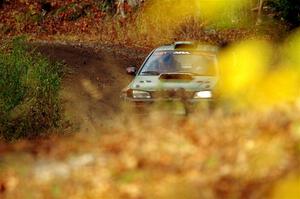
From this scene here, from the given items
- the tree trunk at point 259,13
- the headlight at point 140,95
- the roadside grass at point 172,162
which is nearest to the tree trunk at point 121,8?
the tree trunk at point 259,13

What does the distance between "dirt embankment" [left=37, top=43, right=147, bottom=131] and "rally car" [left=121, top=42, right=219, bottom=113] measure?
142 centimetres

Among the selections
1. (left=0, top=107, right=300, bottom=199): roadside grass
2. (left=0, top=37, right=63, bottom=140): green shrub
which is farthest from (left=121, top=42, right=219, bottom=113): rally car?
(left=0, top=37, right=63, bottom=140): green shrub

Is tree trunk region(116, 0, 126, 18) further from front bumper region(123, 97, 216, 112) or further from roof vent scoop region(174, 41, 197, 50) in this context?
front bumper region(123, 97, 216, 112)

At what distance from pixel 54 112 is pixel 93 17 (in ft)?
64.9

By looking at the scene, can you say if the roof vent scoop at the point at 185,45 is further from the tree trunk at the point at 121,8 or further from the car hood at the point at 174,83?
the tree trunk at the point at 121,8

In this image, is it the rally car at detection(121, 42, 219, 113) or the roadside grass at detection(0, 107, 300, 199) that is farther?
the rally car at detection(121, 42, 219, 113)

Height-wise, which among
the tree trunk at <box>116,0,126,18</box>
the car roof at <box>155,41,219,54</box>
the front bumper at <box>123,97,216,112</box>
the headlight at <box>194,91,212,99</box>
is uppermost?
the car roof at <box>155,41,219,54</box>

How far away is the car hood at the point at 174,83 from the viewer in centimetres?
1282

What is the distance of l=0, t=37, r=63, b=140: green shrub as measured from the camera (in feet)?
41.4

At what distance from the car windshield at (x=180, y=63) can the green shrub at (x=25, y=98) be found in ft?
5.89

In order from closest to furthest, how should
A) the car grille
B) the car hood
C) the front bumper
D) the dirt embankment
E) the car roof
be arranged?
the front bumper < the car grille < the car hood < the car roof < the dirt embankment

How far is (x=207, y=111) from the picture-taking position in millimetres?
12484

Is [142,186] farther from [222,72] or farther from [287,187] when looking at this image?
[222,72]

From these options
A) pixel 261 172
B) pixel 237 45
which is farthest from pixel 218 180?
pixel 237 45
